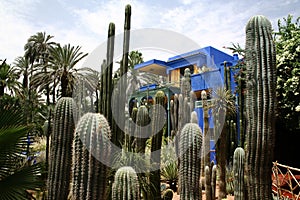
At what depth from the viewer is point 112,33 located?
5078 millimetres

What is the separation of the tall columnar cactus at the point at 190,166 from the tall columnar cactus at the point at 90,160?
3.42 feet

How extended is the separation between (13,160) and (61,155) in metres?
0.68

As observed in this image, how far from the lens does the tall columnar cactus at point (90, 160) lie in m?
2.56

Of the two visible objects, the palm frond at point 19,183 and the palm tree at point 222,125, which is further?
the palm tree at point 222,125

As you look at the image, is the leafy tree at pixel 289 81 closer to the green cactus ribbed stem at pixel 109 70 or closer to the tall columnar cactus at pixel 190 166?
the tall columnar cactus at pixel 190 166

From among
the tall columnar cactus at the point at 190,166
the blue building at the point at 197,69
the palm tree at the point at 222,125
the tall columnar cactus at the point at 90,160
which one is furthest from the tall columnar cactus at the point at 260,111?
the blue building at the point at 197,69

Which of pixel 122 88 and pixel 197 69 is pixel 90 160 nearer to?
pixel 122 88

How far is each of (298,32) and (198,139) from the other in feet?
17.8

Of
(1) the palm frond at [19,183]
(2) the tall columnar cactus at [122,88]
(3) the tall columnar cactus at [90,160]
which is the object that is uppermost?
(2) the tall columnar cactus at [122,88]

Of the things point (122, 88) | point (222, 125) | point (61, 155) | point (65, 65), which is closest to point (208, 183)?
point (222, 125)

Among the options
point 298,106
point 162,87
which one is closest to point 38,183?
point 298,106

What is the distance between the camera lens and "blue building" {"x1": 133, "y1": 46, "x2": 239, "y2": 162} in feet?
42.4

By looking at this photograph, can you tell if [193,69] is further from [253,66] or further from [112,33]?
[253,66]

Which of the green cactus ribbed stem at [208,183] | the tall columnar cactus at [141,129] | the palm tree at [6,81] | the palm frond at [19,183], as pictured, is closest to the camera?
the palm frond at [19,183]
